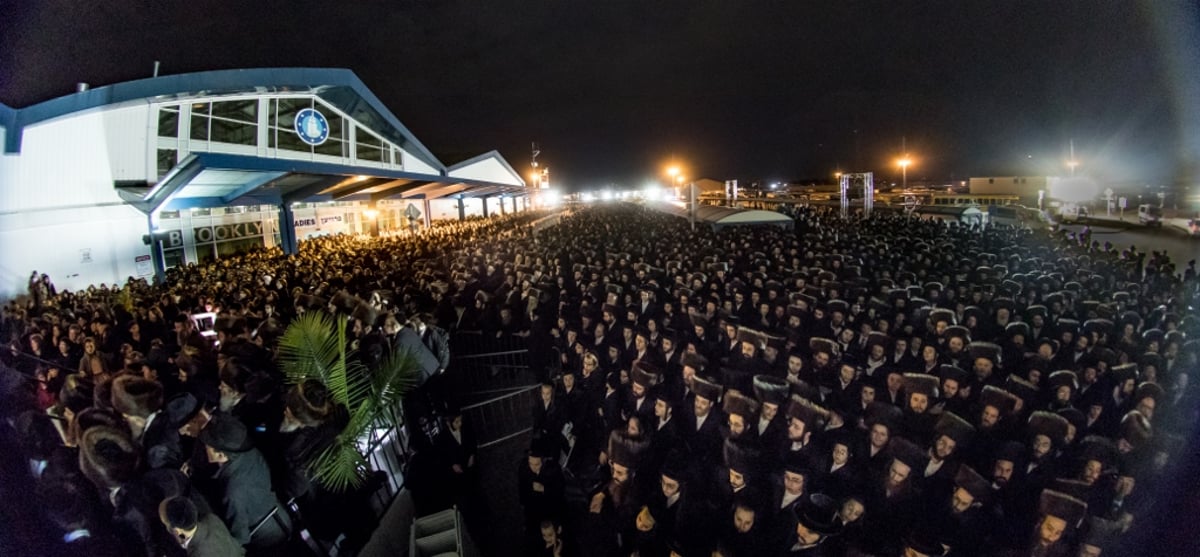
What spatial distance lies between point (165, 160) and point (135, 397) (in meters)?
19.6

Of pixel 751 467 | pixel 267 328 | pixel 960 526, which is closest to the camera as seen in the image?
pixel 960 526

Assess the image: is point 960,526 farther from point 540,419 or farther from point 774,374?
point 540,419

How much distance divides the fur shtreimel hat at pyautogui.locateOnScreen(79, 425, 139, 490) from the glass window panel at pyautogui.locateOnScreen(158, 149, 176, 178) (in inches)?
767

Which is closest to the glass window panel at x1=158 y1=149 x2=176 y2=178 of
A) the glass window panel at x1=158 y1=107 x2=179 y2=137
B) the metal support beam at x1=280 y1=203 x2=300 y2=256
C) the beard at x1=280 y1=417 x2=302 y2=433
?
the glass window panel at x1=158 y1=107 x2=179 y2=137

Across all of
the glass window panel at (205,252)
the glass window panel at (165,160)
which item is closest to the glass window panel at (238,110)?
the glass window panel at (165,160)

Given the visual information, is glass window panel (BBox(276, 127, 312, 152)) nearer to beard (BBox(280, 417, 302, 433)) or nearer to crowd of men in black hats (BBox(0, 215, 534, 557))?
crowd of men in black hats (BBox(0, 215, 534, 557))

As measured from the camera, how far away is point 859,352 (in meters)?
6.99

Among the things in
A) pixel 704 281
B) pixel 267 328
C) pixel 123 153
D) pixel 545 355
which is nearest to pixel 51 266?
pixel 123 153

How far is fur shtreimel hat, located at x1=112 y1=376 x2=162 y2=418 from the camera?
370 centimetres

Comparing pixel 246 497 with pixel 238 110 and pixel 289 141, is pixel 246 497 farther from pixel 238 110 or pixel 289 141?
pixel 289 141

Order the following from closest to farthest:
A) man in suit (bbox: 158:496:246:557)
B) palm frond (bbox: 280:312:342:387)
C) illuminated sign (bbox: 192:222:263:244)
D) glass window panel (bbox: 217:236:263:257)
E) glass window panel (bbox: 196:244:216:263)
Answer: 1. man in suit (bbox: 158:496:246:557)
2. palm frond (bbox: 280:312:342:387)
3. glass window panel (bbox: 196:244:216:263)
4. illuminated sign (bbox: 192:222:263:244)
5. glass window panel (bbox: 217:236:263:257)

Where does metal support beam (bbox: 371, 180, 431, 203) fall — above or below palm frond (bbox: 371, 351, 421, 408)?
above

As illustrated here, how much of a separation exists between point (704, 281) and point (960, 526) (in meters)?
7.64

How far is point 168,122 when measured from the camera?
59.8ft
